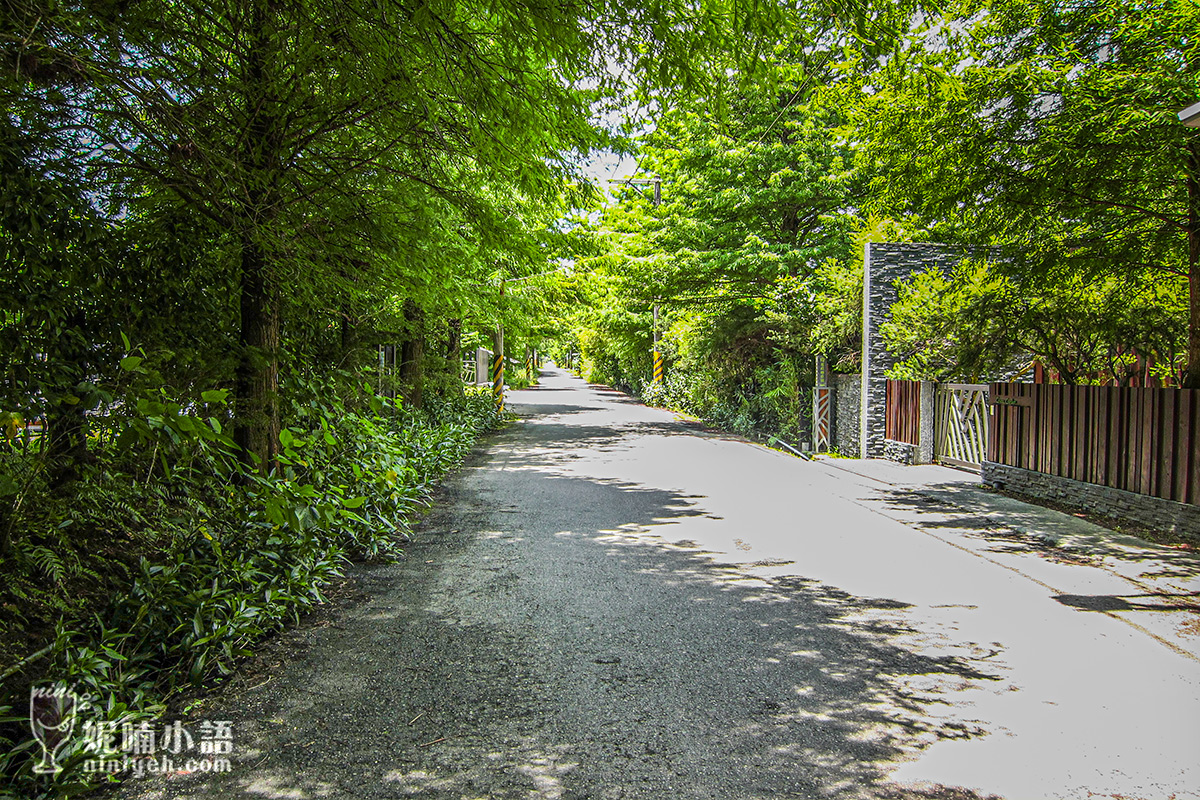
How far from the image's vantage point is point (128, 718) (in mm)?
3055

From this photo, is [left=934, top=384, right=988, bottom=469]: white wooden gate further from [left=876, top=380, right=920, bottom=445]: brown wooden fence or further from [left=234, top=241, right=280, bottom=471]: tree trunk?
[left=234, top=241, right=280, bottom=471]: tree trunk

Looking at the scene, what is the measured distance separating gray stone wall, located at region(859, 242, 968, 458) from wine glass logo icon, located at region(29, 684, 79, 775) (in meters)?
13.8

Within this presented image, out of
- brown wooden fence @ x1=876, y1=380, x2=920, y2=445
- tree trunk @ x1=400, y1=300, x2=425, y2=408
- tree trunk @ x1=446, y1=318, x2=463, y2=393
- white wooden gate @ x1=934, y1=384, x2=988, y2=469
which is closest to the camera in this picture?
white wooden gate @ x1=934, y1=384, x2=988, y2=469

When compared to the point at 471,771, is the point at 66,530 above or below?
above

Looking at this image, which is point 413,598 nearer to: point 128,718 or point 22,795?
point 128,718

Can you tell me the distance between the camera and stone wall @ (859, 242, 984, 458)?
14031 mm

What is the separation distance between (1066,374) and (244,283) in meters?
11.6

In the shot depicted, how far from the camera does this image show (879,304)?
46.5ft

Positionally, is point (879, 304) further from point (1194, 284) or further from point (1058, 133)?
point (1058, 133)

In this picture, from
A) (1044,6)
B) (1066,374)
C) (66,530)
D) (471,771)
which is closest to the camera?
(471,771)

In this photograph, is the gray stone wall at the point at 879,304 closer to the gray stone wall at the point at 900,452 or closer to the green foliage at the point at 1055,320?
the gray stone wall at the point at 900,452

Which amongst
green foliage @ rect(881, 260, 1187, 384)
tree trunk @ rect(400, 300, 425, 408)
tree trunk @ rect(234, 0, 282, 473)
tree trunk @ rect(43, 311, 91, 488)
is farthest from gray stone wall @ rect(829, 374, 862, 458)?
tree trunk @ rect(43, 311, 91, 488)

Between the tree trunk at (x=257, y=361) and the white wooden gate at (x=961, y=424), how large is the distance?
→ 1057cm

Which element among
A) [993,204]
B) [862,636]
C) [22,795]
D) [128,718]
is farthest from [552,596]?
[993,204]
